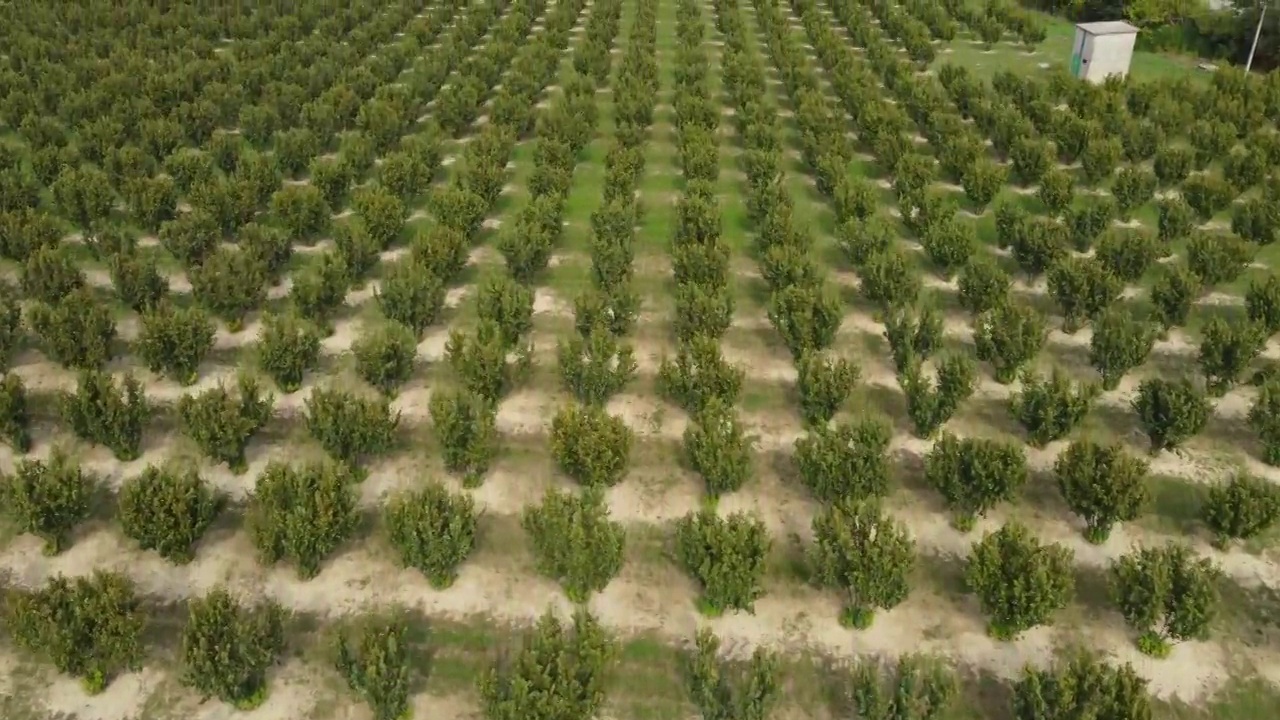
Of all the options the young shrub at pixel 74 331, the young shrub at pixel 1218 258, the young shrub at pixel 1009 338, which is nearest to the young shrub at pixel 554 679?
Answer: the young shrub at pixel 1009 338

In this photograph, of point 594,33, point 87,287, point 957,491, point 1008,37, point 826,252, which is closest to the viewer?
point 957,491

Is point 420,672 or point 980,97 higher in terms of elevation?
point 980,97

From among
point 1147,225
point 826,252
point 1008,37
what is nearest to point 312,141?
point 826,252

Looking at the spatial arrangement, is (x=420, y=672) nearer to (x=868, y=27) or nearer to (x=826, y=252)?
(x=826, y=252)

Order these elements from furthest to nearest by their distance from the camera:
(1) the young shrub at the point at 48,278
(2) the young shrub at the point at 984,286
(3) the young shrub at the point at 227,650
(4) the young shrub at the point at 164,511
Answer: (1) the young shrub at the point at 48,278, (2) the young shrub at the point at 984,286, (4) the young shrub at the point at 164,511, (3) the young shrub at the point at 227,650

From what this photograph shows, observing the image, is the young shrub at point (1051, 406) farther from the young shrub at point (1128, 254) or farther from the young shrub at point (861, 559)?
the young shrub at point (1128, 254)

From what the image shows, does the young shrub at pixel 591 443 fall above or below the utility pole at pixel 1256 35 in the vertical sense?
below

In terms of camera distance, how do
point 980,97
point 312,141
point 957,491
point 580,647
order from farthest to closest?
1. point 980,97
2. point 312,141
3. point 957,491
4. point 580,647

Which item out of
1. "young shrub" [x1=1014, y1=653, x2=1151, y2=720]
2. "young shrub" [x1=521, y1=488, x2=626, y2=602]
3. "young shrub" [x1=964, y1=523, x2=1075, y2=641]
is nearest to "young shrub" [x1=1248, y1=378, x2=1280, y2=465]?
"young shrub" [x1=964, y1=523, x2=1075, y2=641]
